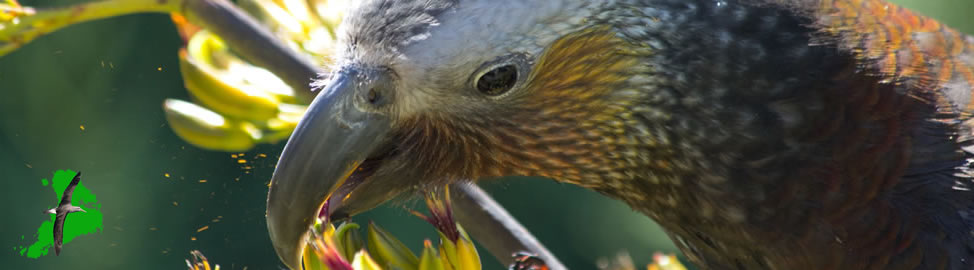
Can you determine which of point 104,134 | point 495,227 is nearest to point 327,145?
point 495,227

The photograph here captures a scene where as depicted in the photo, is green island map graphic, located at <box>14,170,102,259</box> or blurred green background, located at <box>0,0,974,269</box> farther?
blurred green background, located at <box>0,0,974,269</box>

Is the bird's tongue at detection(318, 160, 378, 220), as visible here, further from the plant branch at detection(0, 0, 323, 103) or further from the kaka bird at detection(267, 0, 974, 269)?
the plant branch at detection(0, 0, 323, 103)

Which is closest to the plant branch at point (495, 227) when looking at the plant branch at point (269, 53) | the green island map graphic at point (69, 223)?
the plant branch at point (269, 53)

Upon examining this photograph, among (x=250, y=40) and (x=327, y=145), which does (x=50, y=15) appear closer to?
(x=250, y=40)

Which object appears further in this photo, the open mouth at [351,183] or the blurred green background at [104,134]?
the blurred green background at [104,134]

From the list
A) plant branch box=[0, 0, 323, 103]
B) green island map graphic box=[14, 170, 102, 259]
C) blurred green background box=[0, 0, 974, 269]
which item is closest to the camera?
green island map graphic box=[14, 170, 102, 259]

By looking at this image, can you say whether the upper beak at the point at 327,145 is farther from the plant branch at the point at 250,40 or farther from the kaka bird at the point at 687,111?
the plant branch at the point at 250,40

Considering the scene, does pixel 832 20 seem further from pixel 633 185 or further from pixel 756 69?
pixel 633 185

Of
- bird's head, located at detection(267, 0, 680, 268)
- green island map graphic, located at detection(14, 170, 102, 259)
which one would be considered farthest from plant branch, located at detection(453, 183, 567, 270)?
green island map graphic, located at detection(14, 170, 102, 259)

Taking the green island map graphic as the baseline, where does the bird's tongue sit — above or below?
above
